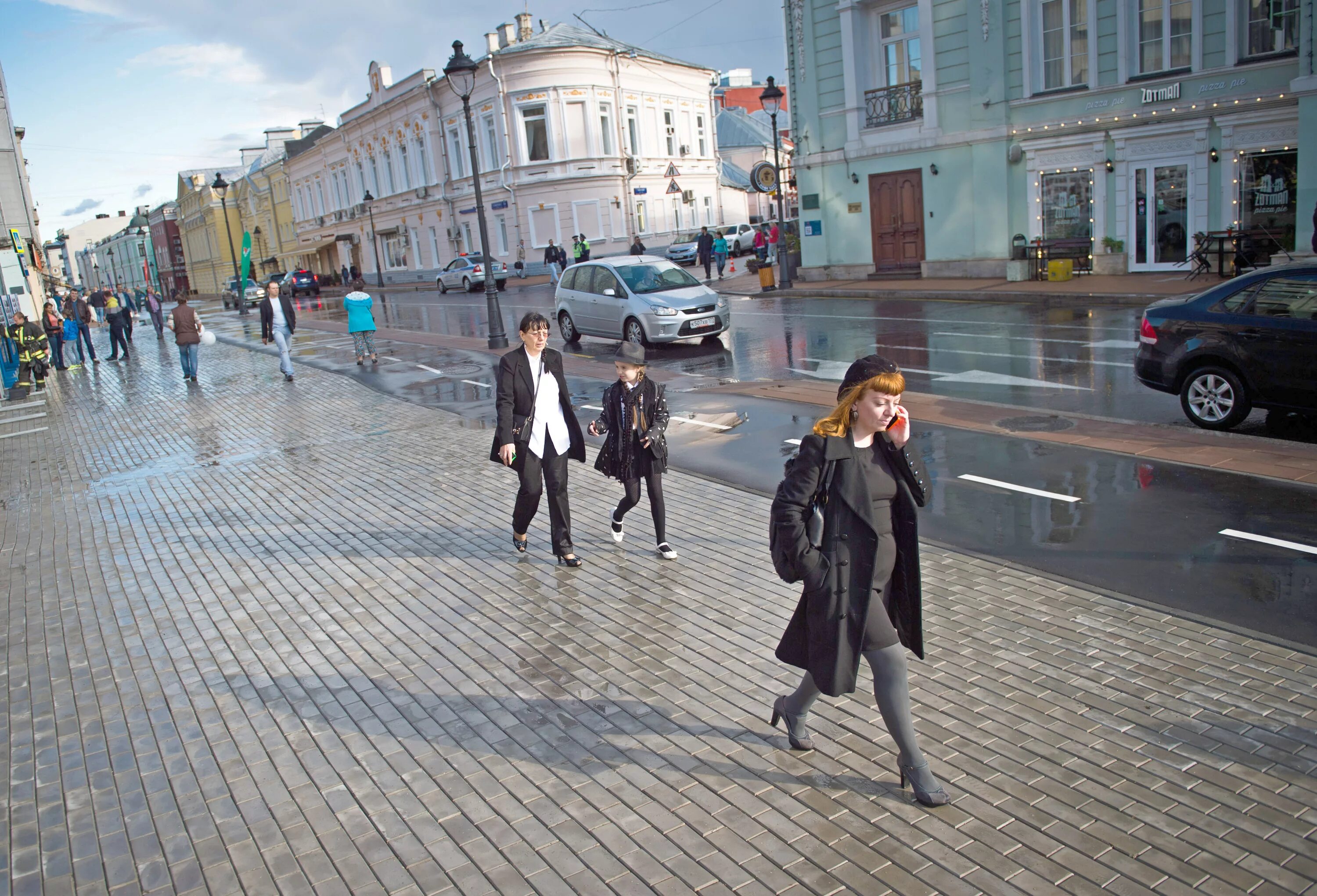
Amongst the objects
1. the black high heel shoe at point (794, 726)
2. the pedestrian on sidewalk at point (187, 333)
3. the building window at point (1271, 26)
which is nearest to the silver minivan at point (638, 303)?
the pedestrian on sidewalk at point (187, 333)

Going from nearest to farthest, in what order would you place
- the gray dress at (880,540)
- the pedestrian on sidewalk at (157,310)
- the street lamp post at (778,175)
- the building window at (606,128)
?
1. the gray dress at (880,540)
2. the street lamp post at (778,175)
3. the pedestrian on sidewalk at (157,310)
4. the building window at (606,128)

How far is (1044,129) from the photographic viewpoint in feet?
72.6

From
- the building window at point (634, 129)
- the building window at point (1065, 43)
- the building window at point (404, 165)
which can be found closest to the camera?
the building window at point (1065, 43)

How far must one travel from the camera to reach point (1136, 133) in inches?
814

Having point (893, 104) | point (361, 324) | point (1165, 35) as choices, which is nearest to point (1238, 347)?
point (361, 324)

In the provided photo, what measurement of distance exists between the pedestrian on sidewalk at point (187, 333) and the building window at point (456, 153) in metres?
33.9

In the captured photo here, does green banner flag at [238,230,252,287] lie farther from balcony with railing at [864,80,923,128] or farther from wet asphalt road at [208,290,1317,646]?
balcony with railing at [864,80,923,128]

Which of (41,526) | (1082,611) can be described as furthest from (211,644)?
(1082,611)

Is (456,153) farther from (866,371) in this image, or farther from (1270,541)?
(866,371)

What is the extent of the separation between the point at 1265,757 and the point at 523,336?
4.79 meters

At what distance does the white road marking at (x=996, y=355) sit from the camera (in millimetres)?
12664

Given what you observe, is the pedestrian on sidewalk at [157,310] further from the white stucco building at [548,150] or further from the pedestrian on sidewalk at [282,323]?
A: the white stucco building at [548,150]

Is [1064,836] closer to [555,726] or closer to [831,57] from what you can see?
[555,726]

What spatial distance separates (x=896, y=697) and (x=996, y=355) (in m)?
11.4
